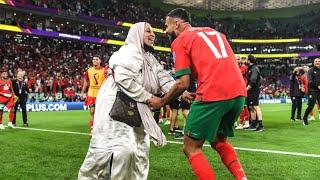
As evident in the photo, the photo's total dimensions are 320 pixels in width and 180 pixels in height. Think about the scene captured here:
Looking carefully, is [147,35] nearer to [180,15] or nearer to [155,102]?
[180,15]

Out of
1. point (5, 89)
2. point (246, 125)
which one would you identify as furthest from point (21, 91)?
point (246, 125)

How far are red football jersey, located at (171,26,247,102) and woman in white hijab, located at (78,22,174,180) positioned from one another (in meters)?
0.28

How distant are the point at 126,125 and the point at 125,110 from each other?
15 cm

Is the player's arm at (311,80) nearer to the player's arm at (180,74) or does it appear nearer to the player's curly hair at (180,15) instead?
the player's curly hair at (180,15)

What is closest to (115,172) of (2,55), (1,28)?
(2,55)

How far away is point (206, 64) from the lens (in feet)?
14.2

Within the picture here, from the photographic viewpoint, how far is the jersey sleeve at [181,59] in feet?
14.1

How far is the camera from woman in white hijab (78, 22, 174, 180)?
13.5ft

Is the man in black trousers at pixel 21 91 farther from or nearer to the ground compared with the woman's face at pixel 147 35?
nearer to the ground

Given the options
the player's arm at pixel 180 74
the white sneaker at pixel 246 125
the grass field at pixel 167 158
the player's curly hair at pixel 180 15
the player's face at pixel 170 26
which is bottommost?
the white sneaker at pixel 246 125

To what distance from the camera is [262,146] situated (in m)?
9.01

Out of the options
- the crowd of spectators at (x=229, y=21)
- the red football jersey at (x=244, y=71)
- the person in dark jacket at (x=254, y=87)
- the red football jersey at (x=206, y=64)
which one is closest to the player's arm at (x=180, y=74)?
the red football jersey at (x=206, y=64)

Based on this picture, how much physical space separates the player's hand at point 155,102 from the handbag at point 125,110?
0.15 meters

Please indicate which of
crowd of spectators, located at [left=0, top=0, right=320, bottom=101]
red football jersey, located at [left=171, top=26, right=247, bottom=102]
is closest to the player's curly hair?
red football jersey, located at [left=171, top=26, right=247, bottom=102]
